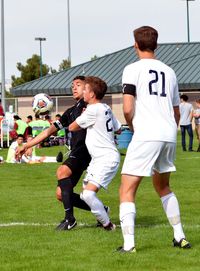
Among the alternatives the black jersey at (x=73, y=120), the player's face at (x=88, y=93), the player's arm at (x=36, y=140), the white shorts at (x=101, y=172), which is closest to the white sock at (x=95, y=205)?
the white shorts at (x=101, y=172)

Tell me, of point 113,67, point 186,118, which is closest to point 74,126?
point 186,118

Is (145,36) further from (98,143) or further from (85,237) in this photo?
(85,237)

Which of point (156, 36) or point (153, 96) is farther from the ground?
point (156, 36)

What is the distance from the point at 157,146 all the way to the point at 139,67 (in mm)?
740

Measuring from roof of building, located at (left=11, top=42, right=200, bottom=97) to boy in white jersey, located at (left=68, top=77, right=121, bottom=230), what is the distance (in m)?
46.7

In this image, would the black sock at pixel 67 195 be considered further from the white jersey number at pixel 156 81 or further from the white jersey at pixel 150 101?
the white jersey number at pixel 156 81

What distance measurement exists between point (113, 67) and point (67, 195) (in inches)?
2048

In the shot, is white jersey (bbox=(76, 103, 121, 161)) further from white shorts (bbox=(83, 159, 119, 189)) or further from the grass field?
the grass field

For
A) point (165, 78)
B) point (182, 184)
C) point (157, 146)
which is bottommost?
point (182, 184)

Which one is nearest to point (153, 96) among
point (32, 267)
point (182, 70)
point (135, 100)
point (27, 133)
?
point (135, 100)

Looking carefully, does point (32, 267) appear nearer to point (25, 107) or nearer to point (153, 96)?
point (153, 96)

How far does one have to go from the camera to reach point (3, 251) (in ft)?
27.5

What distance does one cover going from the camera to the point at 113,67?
202 feet

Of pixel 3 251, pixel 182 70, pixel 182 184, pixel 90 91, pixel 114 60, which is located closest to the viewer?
pixel 3 251
